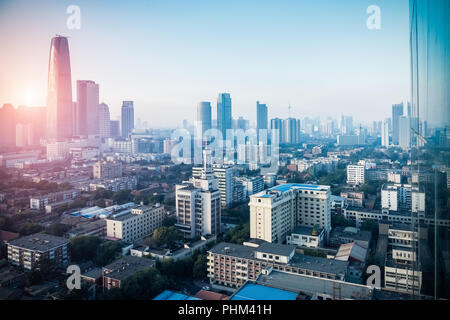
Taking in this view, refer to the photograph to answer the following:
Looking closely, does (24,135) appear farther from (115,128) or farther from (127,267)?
(127,267)

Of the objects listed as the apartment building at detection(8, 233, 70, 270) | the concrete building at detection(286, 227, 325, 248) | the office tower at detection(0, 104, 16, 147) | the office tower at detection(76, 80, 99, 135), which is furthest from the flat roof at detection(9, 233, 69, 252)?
the office tower at detection(76, 80, 99, 135)

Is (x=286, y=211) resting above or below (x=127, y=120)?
below

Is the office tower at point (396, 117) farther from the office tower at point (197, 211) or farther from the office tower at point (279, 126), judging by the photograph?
the office tower at point (197, 211)

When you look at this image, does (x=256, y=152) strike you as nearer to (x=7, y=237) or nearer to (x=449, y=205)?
(x=7, y=237)

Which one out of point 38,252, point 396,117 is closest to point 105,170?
point 38,252

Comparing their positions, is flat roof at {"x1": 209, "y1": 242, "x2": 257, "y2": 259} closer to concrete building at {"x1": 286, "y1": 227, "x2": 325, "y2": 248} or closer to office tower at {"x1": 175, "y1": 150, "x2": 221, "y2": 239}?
concrete building at {"x1": 286, "y1": 227, "x2": 325, "y2": 248}
